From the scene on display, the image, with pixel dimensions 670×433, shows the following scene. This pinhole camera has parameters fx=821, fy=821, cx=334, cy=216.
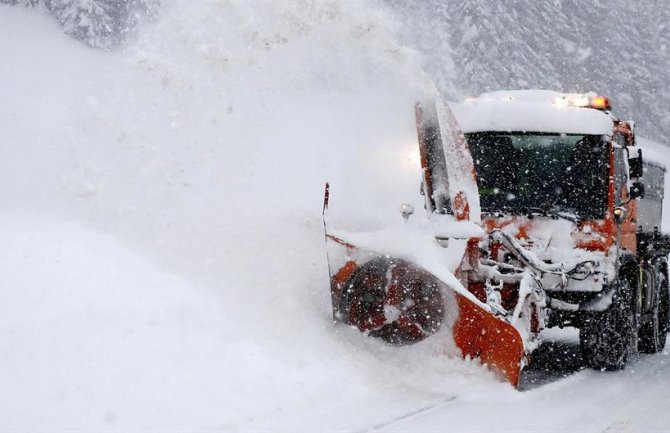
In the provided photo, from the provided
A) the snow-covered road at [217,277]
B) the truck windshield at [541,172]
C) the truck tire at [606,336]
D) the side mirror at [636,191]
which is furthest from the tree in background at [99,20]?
the truck tire at [606,336]

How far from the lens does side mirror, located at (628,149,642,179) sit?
7.97 metres

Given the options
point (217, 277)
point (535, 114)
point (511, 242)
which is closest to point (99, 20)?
point (217, 277)

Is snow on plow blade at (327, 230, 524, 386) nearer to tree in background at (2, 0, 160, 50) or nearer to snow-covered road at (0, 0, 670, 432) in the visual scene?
snow-covered road at (0, 0, 670, 432)

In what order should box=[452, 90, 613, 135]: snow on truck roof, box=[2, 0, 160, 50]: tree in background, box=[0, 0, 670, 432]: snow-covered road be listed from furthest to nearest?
box=[2, 0, 160, 50]: tree in background → box=[452, 90, 613, 135]: snow on truck roof → box=[0, 0, 670, 432]: snow-covered road

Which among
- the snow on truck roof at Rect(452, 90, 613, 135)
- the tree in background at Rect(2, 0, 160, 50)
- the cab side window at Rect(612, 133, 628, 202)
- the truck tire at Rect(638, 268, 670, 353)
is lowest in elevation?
the truck tire at Rect(638, 268, 670, 353)

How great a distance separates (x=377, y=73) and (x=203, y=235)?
2219 mm

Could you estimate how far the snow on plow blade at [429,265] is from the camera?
21.0 ft

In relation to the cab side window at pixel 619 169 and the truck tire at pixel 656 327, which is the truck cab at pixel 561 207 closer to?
the cab side window at pixel 619 169

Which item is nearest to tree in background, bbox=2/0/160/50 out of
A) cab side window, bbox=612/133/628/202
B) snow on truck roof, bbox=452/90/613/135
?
snow on truck roof, bbox=452/90/613/135

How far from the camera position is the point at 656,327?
955 cm

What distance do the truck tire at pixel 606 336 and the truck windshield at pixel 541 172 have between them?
87 cm

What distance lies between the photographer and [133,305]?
249 inches

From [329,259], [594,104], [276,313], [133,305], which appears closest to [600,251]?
[594,104]

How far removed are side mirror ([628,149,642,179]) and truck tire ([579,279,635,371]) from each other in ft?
3.56
